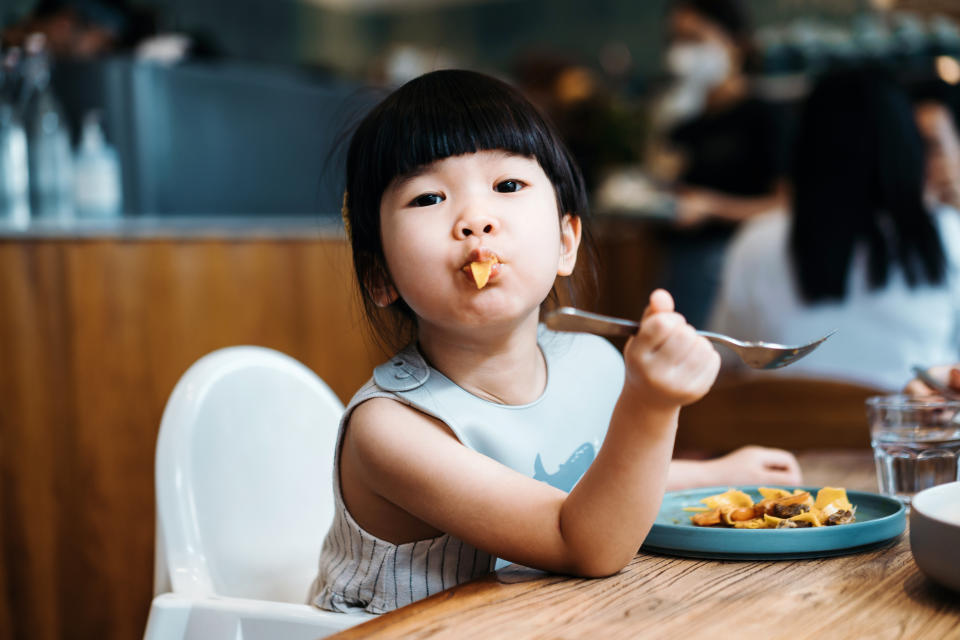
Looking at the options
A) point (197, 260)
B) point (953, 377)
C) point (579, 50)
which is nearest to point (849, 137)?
point (953, 377)

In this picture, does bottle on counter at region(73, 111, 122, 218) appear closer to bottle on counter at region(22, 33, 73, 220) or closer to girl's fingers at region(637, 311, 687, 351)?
bottle on counter at region(22, 33, 73, 220)

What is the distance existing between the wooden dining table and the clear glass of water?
0.57 ft

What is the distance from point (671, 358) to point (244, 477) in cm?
58

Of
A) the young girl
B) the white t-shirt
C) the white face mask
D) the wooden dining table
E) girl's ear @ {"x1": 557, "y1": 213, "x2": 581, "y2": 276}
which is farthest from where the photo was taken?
the white face mask

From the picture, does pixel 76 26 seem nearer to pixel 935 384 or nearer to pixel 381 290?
pixel 381 290

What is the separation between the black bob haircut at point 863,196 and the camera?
6.40 feet

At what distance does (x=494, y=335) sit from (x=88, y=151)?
1944 mm

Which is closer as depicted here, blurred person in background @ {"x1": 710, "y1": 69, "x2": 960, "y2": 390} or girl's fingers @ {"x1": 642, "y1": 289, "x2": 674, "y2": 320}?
girl's fingers @ {"x1": 642, "y1": 289, "x2": 674, "y2": 320}

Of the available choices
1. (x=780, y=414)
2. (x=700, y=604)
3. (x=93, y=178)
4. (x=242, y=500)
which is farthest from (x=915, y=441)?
(x=93, y=178)

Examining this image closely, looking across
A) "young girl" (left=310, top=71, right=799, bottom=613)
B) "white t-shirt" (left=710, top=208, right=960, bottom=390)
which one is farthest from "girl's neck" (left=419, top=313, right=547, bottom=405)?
"white t-shirt" (left=710, top=208, right=960, bottom=390)

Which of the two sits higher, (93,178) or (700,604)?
(93,178)

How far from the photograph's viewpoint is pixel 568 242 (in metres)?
0.87

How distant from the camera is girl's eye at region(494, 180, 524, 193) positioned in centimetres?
77

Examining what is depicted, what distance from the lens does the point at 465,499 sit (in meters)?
0.68
